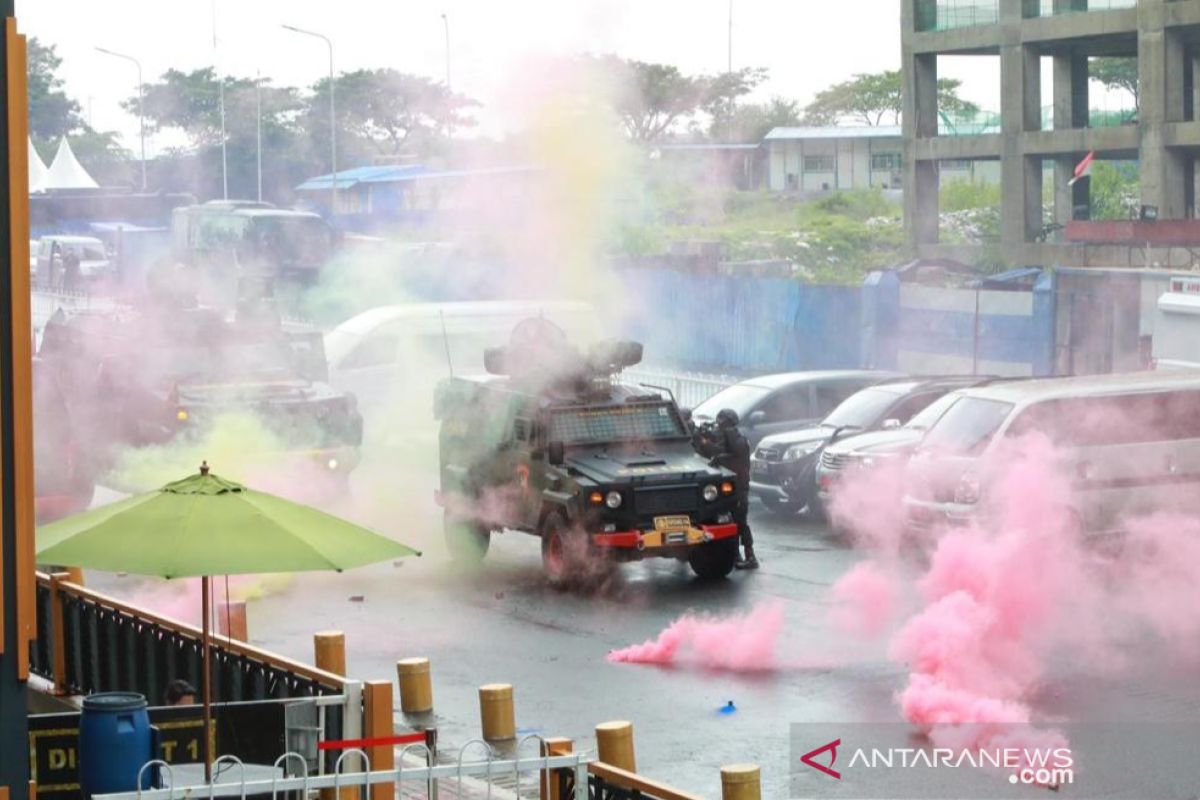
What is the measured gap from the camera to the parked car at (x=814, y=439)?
20.6 m

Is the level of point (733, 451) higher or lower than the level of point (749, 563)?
higher

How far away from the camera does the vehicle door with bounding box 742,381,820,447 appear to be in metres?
21.7

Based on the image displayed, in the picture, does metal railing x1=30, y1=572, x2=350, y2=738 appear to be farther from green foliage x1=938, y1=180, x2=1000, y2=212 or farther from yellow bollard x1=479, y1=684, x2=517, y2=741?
green foliage x1=938, y1=180, x2=1000, y2=212

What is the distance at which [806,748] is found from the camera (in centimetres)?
1119

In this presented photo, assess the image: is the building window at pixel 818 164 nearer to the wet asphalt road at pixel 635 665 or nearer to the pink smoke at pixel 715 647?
the wet asphalt road at pixel 635 665

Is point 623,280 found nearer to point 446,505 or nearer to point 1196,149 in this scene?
point 446,505

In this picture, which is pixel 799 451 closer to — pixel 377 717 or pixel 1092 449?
pixel 1092 449

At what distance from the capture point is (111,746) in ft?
24.7

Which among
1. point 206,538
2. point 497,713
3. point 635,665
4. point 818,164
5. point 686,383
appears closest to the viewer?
point 206,538

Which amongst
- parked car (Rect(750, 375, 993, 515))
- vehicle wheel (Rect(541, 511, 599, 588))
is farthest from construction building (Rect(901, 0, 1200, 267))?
vehicle wheel (Rect(541, 511, 599, 588))

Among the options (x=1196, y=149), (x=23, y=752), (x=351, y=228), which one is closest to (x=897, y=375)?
(x=23, y=752)

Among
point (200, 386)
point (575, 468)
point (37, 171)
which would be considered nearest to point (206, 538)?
point (575, 468)

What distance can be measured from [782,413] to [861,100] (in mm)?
65511

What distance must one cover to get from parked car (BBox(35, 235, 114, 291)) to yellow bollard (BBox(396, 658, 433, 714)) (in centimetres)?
3310
